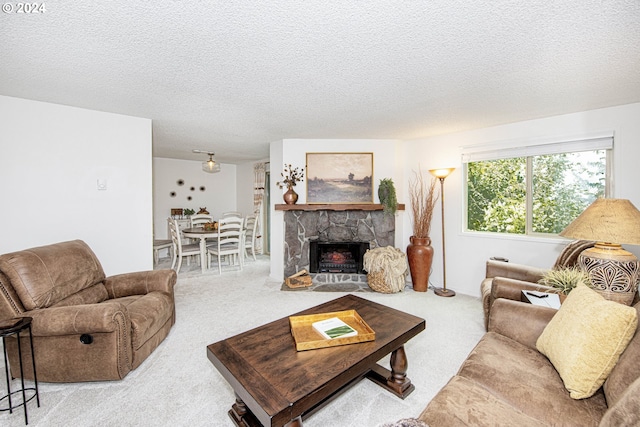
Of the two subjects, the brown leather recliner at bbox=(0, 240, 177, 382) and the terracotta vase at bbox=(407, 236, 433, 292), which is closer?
the brown leather recliner at bbox=(0, 240, 177, 382)

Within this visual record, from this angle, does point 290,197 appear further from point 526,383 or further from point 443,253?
point 526,383

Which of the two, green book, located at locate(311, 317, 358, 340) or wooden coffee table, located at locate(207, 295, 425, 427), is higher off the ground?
green book, located at locate(311, 317, 358, 340)

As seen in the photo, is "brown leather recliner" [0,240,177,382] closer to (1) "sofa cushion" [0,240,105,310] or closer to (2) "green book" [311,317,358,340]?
(1) "sofa cushion" [0,240,105,310]

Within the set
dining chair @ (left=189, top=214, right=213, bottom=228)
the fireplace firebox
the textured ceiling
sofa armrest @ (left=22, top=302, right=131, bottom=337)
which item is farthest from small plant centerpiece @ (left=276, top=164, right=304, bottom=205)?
sofa armrest @ (left=22, top=302, right=131, bottom=337)

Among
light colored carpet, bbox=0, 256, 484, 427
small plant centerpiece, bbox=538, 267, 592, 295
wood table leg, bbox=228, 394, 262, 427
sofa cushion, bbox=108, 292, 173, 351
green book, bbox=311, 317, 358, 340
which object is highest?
small plant centerpiece, bbox=538, 267, 592, 295

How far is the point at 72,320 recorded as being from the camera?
1.83 m

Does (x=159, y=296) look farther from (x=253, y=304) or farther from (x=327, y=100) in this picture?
(x=327, y=100)

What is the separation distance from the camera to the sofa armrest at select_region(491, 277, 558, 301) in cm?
219

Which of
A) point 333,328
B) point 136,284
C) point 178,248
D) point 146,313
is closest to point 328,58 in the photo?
point 333,328

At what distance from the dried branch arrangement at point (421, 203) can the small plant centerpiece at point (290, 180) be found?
183 cm

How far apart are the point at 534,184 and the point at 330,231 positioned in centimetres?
284

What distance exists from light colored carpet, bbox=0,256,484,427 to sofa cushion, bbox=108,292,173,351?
227 mm

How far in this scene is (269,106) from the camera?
2.94 meters

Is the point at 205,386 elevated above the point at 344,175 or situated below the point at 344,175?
below
